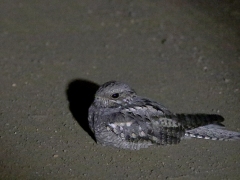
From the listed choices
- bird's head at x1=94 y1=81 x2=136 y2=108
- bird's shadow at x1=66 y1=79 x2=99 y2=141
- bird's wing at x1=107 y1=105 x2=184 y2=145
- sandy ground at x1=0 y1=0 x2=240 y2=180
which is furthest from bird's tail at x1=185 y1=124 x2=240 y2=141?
bird's shadow at x1=66 y1=79 x2=99 y2=141

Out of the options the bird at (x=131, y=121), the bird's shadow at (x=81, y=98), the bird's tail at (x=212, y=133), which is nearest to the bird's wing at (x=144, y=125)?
the bird at (x=131, y=121)

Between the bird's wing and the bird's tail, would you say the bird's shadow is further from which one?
the bird's tail

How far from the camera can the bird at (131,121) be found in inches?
218

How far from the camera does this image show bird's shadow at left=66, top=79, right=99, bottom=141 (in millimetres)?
6180

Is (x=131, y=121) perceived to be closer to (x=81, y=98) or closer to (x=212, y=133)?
(x=212, y=133)

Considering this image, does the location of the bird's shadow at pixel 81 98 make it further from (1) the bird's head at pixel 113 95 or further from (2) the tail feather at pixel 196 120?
(2) the tail feather at pixel 196 120

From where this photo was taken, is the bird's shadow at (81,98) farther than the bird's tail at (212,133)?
Yes

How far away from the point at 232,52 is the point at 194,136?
2.22m

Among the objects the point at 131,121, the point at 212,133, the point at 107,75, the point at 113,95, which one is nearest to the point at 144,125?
the point at 131,121

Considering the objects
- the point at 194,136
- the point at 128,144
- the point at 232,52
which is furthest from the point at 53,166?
the point at 232,52

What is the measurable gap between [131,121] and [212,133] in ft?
3.04

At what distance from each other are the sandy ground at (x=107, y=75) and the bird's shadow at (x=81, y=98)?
0.06 feet

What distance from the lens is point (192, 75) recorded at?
279 inches

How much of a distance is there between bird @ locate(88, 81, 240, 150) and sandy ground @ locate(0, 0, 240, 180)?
0.49 feet
